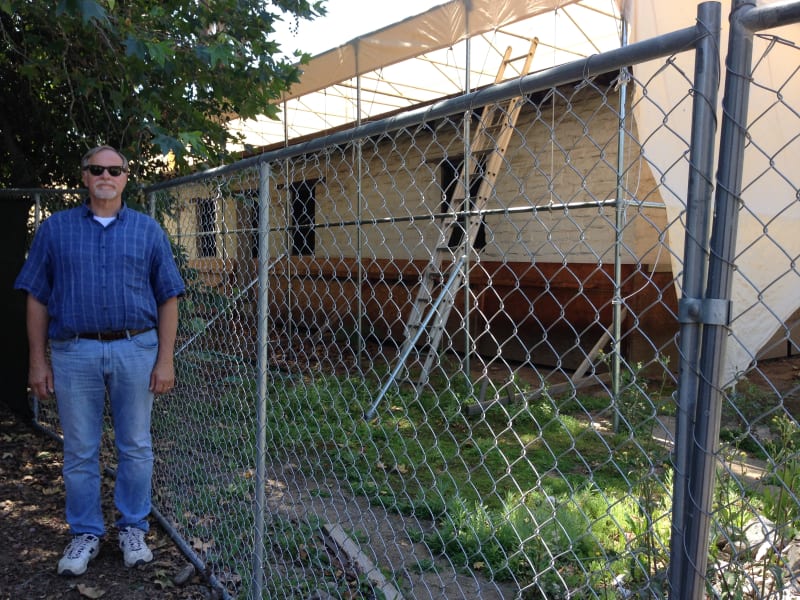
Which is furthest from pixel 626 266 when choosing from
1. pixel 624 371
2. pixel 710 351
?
pixel 710 351

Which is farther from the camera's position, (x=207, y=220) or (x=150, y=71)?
(x=150, y=71)

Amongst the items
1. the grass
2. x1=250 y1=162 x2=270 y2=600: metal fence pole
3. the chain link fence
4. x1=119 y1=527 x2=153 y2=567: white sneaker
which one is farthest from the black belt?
x1=119 y1=527 x2=153 y2=567: white sneaker

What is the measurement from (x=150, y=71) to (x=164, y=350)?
230 centimetres

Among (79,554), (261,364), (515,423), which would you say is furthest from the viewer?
(515,423)

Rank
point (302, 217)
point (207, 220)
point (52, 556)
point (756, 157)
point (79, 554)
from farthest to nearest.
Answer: point (302, 217)
point (756, 157)
point (207, 220)
point (52, 556)
point (79, 554)

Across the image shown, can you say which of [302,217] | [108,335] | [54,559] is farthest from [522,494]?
[302,217]

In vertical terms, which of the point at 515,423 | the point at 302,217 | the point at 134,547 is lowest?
the point at 515,423

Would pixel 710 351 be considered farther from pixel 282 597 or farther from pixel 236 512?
pixel 236 512

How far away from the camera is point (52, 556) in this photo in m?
3.31

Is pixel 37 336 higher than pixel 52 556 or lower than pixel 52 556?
higher

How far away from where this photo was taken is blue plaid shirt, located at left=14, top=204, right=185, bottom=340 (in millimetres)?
3000

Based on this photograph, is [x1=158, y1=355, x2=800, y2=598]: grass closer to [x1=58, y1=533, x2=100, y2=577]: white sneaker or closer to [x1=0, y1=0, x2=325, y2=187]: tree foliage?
[x1=58, y1=533, x2=100, y2=577]: white sneaker

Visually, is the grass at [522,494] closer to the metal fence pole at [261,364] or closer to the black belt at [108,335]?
the metal fence pole at [261,364]

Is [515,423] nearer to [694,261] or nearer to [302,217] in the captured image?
[694,261]
